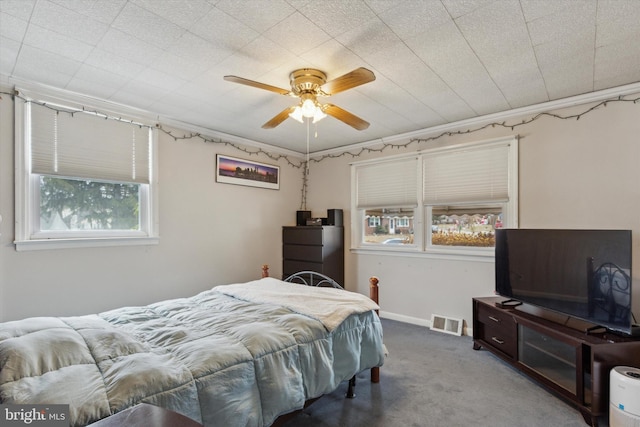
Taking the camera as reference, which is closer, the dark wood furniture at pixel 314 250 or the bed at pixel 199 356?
the bed at pixel 199 356

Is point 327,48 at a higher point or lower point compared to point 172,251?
higher

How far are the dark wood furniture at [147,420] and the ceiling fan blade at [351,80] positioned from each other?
1.80m

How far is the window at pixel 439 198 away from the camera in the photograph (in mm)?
3357

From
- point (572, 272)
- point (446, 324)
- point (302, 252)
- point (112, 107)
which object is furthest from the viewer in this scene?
point (302, 252)

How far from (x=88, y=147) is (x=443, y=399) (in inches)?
144

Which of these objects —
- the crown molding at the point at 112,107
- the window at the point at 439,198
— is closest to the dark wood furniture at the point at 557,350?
the window at the point at 439,198

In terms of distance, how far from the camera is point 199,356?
4.78 feet

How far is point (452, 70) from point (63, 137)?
3.29 meters

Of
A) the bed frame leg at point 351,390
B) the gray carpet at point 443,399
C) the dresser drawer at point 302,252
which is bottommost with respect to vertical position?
the gray carpet at point 443,399

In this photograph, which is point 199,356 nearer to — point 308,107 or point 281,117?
point 308,107

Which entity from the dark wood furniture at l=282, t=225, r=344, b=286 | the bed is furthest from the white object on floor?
the dark wood furniture at l=282, t=225, r=344, b=286

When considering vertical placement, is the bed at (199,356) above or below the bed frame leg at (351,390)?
above

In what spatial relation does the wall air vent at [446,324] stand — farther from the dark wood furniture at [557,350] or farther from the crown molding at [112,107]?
the crown molding at [112,107]

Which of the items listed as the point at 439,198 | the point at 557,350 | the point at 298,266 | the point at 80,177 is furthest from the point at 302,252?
the point at 557,350
